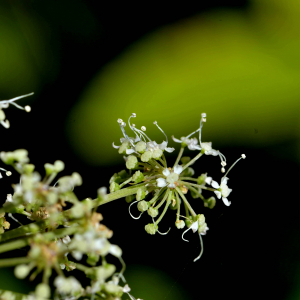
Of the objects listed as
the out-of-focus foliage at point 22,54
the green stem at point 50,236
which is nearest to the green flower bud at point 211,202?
the green stem at point 50,236

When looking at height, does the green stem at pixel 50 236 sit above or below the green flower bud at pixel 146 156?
above

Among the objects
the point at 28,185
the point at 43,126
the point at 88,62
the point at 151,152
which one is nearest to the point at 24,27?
the point at 88,62

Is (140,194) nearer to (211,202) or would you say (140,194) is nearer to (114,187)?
(114,187)

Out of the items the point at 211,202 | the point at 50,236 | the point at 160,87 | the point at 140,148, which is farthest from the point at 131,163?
the point at 160,87

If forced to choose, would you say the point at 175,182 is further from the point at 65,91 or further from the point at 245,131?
the point at 65,91

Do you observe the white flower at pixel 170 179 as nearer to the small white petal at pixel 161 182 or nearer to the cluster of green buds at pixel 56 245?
the small white petal at pixel 161 182

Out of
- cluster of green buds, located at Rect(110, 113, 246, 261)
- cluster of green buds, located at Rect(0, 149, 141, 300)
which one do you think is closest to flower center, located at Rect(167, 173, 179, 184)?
cluster of green buds, located at Rect(110, 113, 246, 261)

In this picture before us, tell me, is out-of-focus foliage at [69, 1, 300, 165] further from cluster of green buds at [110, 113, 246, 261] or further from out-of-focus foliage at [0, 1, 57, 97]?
cluster of green buds at [110, 113, 246, 261]
